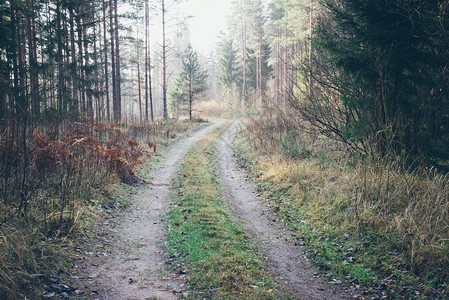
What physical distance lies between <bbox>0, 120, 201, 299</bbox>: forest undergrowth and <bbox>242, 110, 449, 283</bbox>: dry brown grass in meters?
4.77

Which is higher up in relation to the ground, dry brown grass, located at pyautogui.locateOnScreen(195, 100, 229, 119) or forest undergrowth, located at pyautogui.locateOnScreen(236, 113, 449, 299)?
dry brown grass, located at pyautogui.locateOnScreen(195, 100, 229, 119)

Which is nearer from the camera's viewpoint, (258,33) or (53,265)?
(53,265)

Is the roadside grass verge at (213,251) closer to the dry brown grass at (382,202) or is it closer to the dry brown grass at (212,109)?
the dry brown grass at (382,202)

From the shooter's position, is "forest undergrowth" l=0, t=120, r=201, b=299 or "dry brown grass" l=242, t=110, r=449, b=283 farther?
"dry brown grass" l=242, t=110, r=449, b=283

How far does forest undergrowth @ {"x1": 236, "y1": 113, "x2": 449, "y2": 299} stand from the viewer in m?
4.02

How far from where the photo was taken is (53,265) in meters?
3.80

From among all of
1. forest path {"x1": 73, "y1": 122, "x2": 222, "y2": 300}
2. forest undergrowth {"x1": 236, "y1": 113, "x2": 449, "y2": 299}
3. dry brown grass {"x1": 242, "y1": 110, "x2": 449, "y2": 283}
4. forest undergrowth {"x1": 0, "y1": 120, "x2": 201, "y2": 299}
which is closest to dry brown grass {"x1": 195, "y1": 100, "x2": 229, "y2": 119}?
forest undergrowth {"x1": 0, "y1": 120, "x2": 201, "y2": 299}

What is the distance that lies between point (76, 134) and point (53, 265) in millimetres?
5321

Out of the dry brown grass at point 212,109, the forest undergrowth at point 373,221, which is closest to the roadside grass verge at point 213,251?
the forest undergrowth at point 373,221

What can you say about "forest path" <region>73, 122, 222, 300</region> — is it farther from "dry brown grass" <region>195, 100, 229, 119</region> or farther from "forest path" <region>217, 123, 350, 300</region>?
"dry brown grass" <region>195, 100, 229, 119</region>

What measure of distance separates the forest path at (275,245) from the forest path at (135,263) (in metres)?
1.68

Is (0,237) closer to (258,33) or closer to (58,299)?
(58,299)

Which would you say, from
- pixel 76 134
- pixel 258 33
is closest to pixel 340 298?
pixel 76 134

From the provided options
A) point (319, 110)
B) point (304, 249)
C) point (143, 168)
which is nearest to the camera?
point (304, 249)
